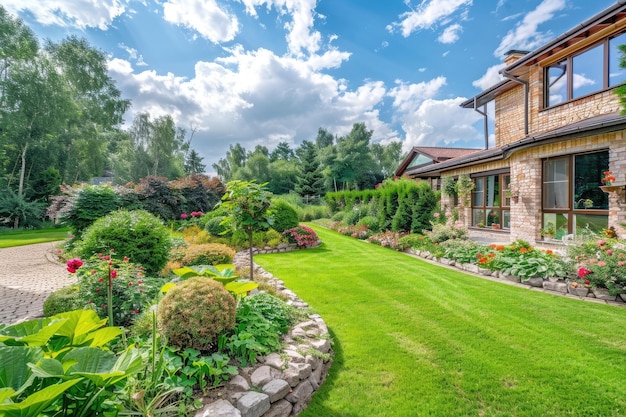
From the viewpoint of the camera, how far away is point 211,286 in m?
2.74

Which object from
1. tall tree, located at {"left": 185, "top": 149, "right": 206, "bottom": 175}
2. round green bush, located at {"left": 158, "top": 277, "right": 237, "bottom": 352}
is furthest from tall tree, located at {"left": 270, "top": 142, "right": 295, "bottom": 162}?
round green bush, located at {"left": 158, "top": 277, "right": 237, "bottom": 352}

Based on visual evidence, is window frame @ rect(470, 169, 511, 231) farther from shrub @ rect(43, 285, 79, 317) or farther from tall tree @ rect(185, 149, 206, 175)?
tall tree @ rect(185, 149, 206, 175)

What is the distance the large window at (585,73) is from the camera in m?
7.30

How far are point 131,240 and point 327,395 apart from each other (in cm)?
452

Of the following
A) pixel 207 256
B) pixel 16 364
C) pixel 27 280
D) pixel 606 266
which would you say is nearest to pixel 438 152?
pixel 606 266

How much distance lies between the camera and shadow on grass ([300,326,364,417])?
2.31m

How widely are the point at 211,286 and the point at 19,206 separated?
71.5 ft

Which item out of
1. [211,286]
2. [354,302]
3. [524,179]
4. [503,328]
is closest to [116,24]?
[211,286]

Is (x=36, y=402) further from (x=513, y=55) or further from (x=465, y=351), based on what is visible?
(x=513, y=55)

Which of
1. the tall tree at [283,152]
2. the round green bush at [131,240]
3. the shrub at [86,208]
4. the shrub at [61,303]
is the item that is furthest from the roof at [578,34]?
the tall tree at [283,152]

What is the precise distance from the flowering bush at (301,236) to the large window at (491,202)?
6.55 meters

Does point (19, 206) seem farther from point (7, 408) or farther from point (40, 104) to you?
point (7, 408)

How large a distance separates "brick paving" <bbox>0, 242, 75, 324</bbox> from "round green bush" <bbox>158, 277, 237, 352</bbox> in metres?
2.29

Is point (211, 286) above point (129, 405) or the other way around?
above
